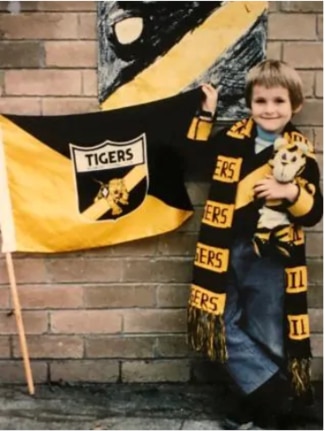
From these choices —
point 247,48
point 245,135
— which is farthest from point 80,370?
point 247,48

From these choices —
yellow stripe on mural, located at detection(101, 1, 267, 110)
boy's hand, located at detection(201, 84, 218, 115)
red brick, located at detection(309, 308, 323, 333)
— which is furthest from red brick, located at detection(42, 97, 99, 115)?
red brick, located at detection(309, 308, 323, 333)

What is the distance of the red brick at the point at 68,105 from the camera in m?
3.78

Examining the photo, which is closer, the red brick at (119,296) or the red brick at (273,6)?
the red brick at (273,6)

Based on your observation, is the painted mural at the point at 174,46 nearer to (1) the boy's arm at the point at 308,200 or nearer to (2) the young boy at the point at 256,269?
(2) the young boy at the point at 256,269

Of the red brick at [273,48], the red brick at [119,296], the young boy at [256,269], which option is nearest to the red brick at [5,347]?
the red brick at [119,296]

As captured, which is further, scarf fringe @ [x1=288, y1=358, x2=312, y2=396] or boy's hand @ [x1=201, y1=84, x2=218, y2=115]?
boy's hand @ [x1=201, y1=84, x2=218, y2=115]

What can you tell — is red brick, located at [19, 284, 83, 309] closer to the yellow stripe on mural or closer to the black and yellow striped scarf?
the black and yellow striped scarf

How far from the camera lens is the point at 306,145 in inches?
134

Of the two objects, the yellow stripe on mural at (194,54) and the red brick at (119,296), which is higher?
the yellow stripe on mural at (194,54)

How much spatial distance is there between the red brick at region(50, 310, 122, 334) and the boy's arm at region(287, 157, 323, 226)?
1144 mm

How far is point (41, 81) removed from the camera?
148 inches

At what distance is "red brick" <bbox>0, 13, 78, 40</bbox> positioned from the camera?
373 cm

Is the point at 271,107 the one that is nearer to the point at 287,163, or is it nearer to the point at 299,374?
the point at 287,163

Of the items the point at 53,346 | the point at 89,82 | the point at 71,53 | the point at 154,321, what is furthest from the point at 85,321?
the point at 71,53
